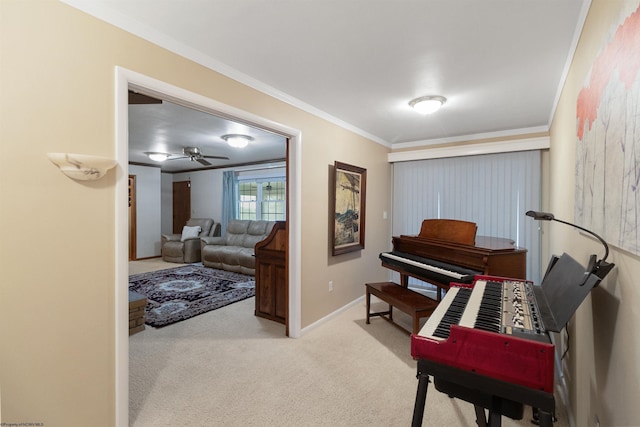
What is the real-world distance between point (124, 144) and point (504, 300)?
2221mm

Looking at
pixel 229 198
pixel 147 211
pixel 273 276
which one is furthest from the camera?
pixel 229 198

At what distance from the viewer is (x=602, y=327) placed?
1.23m

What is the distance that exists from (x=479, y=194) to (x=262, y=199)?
4981 millimetres

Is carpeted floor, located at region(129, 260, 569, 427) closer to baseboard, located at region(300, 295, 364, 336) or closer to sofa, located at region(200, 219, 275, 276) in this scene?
baseboard, located at region(300, 295, 364, 336)

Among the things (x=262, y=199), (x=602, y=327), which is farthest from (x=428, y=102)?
(x=262, y=199)

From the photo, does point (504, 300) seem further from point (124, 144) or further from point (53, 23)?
point (53, 23)

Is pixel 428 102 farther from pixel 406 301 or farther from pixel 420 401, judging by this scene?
pixel 420 401

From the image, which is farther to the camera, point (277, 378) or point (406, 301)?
point (406, 301)

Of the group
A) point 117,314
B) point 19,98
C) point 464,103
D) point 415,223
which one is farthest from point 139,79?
point 415,223

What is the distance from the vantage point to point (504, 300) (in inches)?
58.4

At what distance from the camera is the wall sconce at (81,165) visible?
4.69 ft

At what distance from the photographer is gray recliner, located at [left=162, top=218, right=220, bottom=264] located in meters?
7.05

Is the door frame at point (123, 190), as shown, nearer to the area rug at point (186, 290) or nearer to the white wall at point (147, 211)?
the area rug at point (186, 290)

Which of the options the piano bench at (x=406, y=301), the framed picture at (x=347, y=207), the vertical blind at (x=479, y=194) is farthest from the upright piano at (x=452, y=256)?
the vertical blind at (x=479, y=194)
